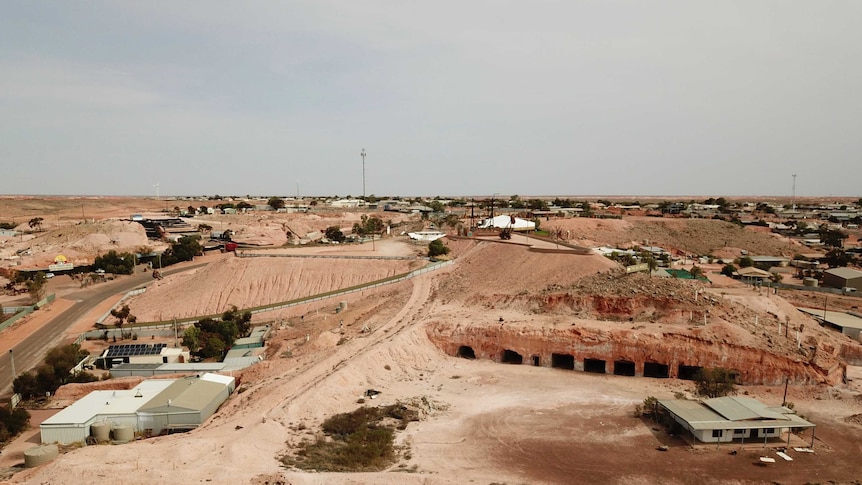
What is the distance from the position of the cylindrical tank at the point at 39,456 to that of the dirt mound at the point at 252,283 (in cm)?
3063

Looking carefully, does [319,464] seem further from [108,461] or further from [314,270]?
[314,270]

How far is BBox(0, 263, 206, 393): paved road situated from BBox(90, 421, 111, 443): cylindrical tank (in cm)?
1436

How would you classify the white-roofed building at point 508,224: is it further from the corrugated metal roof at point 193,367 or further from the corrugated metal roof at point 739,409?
the corrugated metal roof at point 193,367

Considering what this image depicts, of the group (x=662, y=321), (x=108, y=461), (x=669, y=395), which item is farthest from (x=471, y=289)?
(x=108, y=461)

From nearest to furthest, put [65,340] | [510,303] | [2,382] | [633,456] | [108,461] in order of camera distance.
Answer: [108,461]
[633,456]
[2,382]
[510,303]
[65,340]

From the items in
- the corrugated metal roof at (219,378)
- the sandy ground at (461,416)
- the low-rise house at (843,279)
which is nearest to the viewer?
the sandy ground at (461,416)

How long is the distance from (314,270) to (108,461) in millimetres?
38233

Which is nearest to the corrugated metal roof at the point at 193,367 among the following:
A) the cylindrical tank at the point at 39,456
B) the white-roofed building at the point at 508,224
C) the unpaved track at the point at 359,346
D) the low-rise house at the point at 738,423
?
the unpaved track at the point at 359,346

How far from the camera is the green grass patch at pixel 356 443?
19.9 meters

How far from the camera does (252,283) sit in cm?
5469

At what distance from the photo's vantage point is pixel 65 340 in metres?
42.7

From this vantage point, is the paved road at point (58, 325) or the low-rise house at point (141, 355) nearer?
the low-rise house at point (141, 355)

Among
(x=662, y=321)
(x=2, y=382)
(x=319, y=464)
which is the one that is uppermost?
(x=662, y=321)

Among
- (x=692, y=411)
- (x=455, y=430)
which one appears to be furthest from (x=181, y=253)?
(x=692, y=411)
